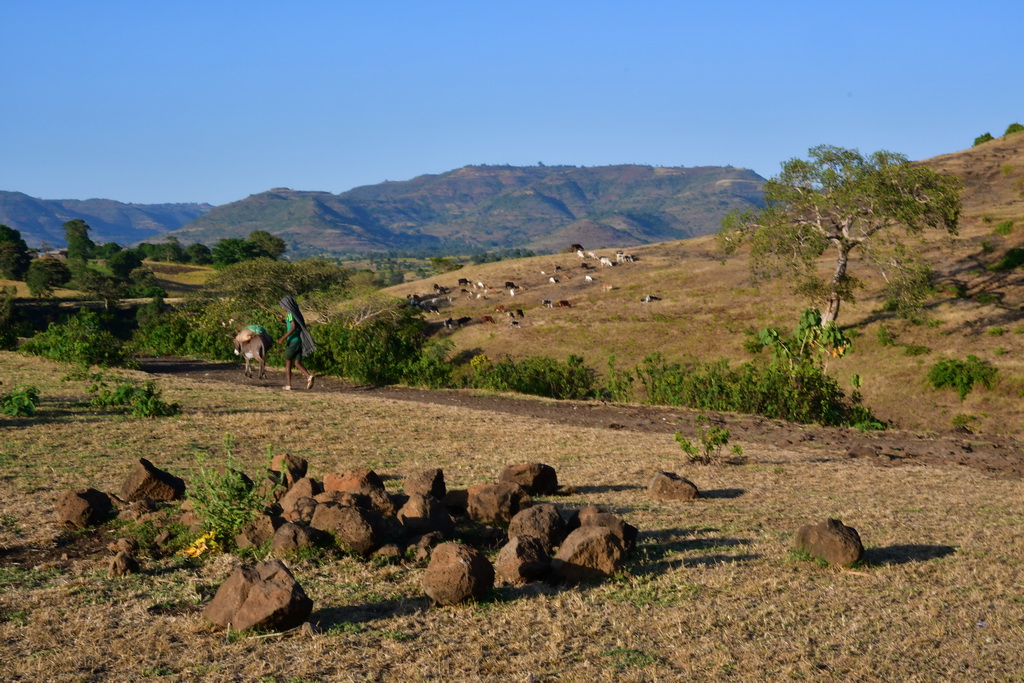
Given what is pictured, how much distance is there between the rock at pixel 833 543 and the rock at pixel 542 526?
→ 6.60ft

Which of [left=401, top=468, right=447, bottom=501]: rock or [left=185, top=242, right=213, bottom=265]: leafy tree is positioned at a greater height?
[left=185, top=242, right=213, bottom=265]: leafy tree

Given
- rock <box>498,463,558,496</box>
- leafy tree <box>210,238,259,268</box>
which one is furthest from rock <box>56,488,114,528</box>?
leafy tree <box>210,238,259,268</box>

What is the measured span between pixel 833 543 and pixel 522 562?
2.53 metres

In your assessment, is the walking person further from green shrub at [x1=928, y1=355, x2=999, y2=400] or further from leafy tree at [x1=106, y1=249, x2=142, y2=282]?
leafy tree at [x1=106, y1=249, x2=142, y2=282]

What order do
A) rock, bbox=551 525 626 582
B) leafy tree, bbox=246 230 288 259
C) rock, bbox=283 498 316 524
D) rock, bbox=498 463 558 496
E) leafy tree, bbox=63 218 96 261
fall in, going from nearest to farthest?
rock, bbox=551 525 626 582
rock, bbox=283 498 316 524
rock, bbox=498 463 558 496
leafy tree, bbox=246 230 288 259
leafy tree, bbox=63 218 96 261

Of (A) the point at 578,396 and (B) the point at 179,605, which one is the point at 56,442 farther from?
(A) the point at 578,396

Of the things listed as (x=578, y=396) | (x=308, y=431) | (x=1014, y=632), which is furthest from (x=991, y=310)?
(x=1014, y=632)

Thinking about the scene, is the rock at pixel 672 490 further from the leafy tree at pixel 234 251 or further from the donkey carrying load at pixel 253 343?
the leafy tree at pixel 234 251

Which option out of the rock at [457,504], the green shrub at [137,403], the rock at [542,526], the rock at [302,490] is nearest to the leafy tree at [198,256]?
the green shrub at [137,403]

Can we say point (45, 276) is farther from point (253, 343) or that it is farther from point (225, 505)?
point (225, 505)

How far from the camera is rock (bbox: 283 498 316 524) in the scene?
771cm

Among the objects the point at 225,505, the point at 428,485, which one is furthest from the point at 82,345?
the point at 225,505

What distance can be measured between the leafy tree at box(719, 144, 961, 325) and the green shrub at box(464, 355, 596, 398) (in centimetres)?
1546

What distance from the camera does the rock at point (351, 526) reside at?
7180 millimetres
